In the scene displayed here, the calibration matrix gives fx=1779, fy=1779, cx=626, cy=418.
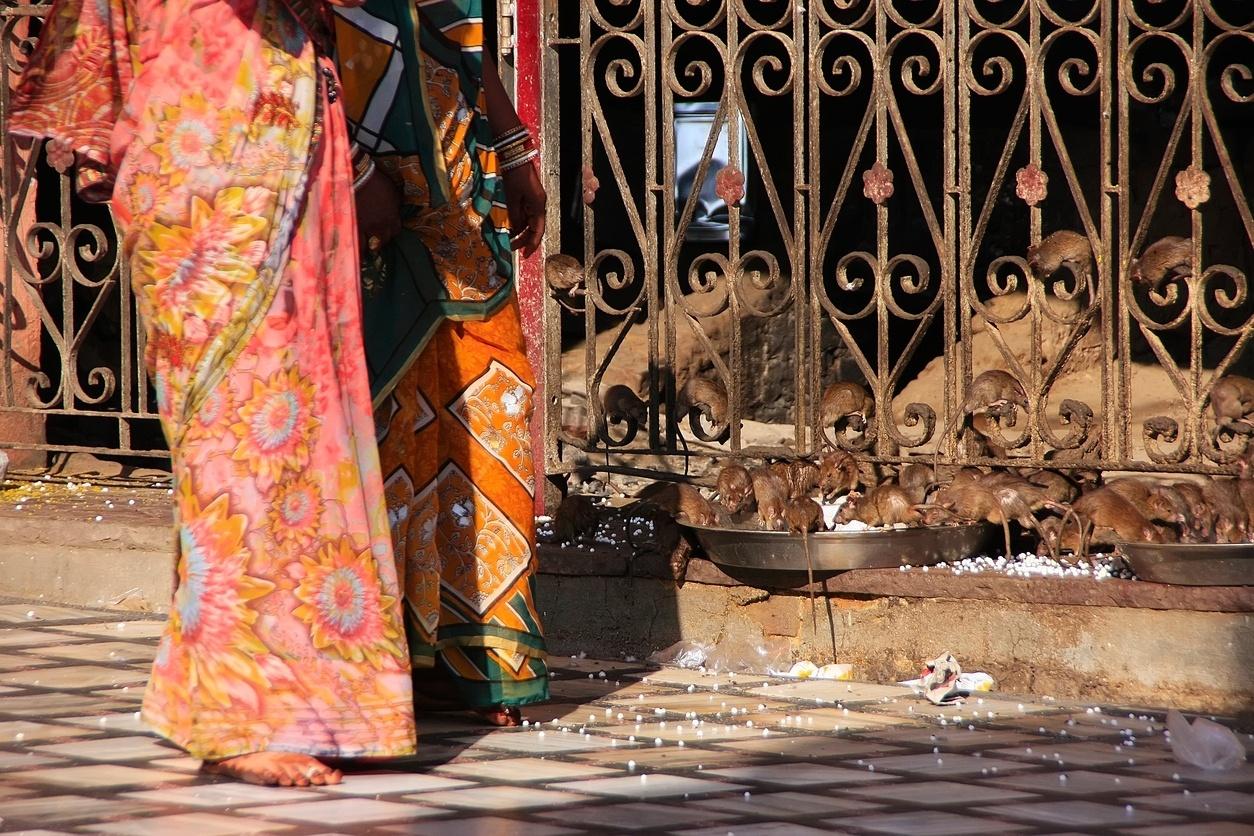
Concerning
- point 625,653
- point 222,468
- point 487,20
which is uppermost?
point 487,20

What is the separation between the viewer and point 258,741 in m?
3.81

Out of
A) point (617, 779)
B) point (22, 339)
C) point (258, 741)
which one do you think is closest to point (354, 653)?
point (258, 741)

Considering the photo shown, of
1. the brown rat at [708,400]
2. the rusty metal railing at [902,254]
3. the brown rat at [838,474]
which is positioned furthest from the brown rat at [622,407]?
the brown rat at [838,474]

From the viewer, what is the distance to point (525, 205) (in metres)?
4.73

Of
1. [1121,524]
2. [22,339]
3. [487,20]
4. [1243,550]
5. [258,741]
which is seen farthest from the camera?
[487,20]

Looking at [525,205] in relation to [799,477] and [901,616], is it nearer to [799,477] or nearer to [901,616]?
[799,477]

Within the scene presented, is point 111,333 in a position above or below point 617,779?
above

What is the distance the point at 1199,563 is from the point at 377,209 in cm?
241

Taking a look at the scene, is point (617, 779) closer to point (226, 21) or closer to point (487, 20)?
point (226, 21)

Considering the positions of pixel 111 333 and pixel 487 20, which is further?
pixel 111 333

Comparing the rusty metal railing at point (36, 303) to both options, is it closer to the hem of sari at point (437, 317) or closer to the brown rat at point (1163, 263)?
the hem of sari at point (437, 317)

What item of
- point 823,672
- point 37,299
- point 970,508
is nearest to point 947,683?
point 823,672

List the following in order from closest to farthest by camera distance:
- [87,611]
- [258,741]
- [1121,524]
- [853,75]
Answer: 1. [258,741]
2. [1121,524]
3. [853,75]
4. [87,611]

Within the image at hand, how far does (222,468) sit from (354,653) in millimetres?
496
